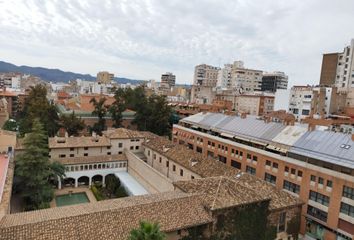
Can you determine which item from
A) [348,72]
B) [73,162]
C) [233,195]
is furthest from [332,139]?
[348,72]

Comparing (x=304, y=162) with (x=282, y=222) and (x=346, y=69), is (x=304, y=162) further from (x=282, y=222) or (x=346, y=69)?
(x=346, y=69)

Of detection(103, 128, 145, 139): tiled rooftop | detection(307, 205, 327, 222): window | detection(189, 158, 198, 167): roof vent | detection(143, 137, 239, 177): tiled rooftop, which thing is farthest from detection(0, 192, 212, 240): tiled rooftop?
detection(103, 128, 145, 139): tiled rooftop

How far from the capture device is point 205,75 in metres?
156

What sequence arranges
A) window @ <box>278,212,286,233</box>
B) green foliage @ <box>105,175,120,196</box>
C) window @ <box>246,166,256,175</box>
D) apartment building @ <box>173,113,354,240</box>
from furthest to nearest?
green foliage @ <box>105,175,120,196</box> < window @ <box>246,166,256,175</box> < apartment building @ <box>173,113,354,240</box> < window @ <box>278,212,286,233</box>

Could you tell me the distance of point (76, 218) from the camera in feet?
66.7

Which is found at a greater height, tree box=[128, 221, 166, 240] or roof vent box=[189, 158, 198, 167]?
tree box=[128, 221, 166, 240]

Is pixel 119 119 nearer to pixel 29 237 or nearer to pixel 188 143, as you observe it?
pixel 188 143

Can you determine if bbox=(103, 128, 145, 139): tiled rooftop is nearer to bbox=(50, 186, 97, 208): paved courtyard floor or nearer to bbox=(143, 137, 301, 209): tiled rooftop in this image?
bbox=(143, 137, 301, 209): tiled rooftop

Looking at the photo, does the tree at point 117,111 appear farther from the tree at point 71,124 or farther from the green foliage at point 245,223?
the green foliage at point 245,223

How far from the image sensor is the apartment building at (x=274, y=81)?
132625 mm

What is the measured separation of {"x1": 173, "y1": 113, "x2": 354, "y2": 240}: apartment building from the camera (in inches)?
1087

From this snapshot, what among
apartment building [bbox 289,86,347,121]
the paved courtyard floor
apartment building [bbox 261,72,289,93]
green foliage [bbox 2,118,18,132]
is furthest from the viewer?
apartment building [bbox 261,72,289,93]

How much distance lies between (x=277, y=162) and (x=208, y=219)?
14324 mm

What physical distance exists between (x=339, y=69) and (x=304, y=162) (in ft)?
237
